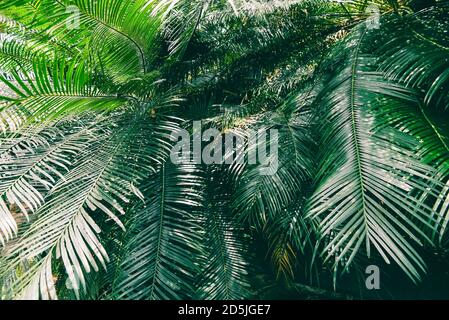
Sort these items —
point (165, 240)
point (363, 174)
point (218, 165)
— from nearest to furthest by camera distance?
point (363, 174)
point (165, 240)
point (218, 165)

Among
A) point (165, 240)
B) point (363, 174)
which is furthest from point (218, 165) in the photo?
point (363, 174)

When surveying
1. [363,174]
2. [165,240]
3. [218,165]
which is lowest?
[165,240]

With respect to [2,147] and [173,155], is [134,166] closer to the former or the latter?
[173,155]

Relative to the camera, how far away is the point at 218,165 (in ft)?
7.38

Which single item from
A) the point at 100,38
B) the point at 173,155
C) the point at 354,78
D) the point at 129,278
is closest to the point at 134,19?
the point at 100,38

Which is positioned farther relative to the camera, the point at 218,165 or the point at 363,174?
the point at 218,165

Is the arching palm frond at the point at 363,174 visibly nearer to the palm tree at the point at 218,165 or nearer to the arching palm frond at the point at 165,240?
the palm tree at the point at 218,165

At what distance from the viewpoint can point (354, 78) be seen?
2023 millimetres

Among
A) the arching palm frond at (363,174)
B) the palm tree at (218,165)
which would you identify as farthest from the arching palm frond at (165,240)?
the arching palm frond at (363,174)

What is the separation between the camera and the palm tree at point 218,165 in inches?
64.6

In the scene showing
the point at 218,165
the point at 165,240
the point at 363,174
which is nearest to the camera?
the point at 363,174

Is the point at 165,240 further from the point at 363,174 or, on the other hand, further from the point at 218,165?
the point at 363,174

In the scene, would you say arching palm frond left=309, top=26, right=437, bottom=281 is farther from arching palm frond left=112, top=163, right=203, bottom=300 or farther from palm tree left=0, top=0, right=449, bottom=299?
arching palm frond left=112, top=163, right=203, bottom=300

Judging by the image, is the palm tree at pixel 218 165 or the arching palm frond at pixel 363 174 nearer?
the arching palm frond at pixel 363 174
